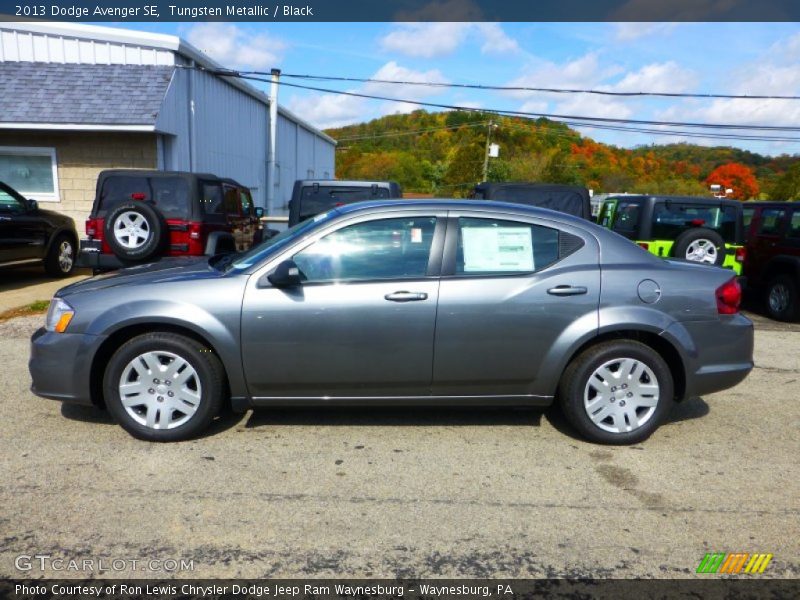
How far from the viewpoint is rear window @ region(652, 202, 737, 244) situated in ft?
30.7

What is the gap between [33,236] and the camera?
10484 millimetres

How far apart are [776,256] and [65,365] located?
9580mm

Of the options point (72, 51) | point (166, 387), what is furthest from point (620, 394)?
point (72, 51)

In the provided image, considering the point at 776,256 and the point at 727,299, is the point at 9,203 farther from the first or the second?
the point at 776,256

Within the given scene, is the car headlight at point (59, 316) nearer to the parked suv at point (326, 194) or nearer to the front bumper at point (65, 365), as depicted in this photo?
the front bumper at point (65, 365)

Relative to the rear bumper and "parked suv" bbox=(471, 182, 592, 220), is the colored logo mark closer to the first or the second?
"parked suv" bbox=(471, 182, 592, 220)

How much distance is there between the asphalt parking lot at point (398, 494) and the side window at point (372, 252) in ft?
3.79

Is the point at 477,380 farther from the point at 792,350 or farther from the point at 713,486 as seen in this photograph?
the point at 792,350

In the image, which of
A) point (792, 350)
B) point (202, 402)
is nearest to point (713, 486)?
point (202, 402)

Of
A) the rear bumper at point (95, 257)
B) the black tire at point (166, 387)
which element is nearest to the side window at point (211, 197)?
the rear bumper at point (95, 257)

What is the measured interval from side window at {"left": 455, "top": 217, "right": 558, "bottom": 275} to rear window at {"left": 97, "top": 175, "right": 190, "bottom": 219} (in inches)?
233

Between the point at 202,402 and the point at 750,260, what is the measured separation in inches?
366
